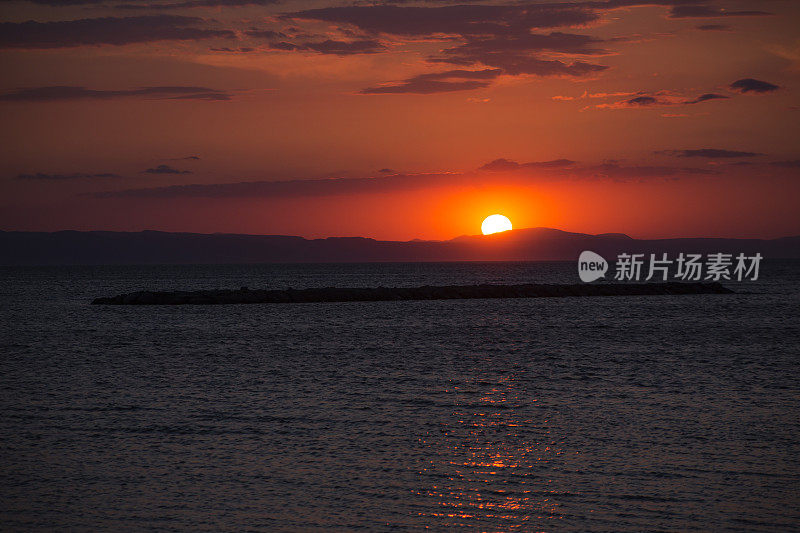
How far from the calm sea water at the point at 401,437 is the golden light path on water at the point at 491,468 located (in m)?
0.06

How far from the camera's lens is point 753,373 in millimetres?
30250

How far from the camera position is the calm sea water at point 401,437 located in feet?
44.1

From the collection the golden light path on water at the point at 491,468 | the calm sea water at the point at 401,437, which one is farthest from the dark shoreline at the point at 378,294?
the golden light path on water at the point at 491,468

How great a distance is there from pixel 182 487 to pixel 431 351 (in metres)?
25.2

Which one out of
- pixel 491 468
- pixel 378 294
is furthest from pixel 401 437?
pixel 378 294

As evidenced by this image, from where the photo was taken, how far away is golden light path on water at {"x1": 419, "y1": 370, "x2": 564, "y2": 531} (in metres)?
13.2

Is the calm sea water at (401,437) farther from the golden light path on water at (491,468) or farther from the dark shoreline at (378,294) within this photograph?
the dark shoreline at (378,294)

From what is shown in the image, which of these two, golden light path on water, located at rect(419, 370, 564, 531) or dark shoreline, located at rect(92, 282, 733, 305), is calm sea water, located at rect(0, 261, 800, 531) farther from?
dark shoreline, located at rect(92, 282, 733, 305)

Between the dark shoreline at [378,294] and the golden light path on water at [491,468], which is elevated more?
the golden light path on water at [491,468]

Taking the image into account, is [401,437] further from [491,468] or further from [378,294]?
[378,294]

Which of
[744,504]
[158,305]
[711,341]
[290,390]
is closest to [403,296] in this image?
[158,305]

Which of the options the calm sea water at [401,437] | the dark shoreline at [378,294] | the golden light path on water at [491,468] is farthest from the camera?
the dark shoreline at [378,294]

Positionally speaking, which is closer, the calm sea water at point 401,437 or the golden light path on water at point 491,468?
the golden light path on water at point 491,468

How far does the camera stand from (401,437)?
18766mm
